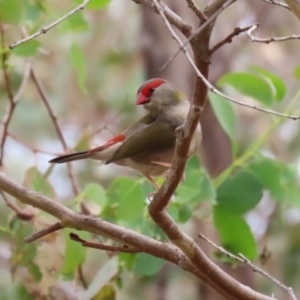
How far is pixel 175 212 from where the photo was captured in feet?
5.94

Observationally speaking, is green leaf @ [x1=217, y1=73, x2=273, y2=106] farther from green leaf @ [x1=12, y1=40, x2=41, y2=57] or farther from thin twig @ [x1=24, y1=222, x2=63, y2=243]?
thin twig @ [x1=24, y1=222, x2=63, y2=243]

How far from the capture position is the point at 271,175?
1.90 m

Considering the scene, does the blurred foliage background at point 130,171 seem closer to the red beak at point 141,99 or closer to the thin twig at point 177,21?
the red beak at point 141,99

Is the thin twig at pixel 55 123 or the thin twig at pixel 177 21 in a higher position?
the thin twig at pixel 177 21

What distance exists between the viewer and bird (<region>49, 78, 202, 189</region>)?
1656mm

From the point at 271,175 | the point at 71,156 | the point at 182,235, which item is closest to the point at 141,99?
the point at 71,156

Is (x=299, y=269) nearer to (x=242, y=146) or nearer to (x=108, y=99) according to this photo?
(x=242, y=146)

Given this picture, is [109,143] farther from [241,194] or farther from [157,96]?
[241,194]

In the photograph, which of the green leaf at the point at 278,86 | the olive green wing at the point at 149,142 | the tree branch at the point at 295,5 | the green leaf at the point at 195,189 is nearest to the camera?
the tree branch at the point at 295,5

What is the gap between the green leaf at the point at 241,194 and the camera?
1.87 metres

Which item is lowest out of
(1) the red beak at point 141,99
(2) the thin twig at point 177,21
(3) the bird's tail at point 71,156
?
(3) the bird's tail at point 71,156

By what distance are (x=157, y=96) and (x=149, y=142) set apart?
5.5 inches

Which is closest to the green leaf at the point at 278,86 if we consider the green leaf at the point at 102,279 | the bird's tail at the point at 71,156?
the bird's tail at the point at 71,156

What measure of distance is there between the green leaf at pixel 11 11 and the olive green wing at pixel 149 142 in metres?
0.42
